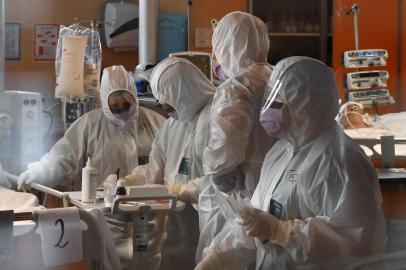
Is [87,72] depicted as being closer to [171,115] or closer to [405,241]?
[171,115]

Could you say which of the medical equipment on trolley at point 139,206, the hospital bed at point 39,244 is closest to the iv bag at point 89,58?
the medical equipment on trolley at point 139,206

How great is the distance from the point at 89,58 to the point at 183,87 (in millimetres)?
689

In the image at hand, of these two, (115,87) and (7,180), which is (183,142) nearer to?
(115,87)

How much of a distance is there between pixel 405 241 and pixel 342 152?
0.33 meters

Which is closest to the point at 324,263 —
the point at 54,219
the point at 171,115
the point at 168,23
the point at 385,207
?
the point at 385,207

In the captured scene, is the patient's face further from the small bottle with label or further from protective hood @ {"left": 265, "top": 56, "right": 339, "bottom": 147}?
the small bottle with label

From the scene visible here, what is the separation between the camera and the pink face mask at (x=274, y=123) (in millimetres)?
1638

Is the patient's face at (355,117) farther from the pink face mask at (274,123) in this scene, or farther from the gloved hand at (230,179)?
the pink face mask at (274,123)

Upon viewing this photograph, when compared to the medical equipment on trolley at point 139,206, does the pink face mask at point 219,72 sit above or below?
above

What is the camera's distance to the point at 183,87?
255 cm

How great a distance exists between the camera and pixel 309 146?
1590 mm

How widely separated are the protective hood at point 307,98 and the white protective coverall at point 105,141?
1355 mm

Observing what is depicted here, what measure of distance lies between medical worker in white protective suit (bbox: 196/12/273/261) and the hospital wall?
85cm

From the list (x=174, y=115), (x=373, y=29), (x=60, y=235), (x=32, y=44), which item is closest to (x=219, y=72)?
(x=174, y=115)
